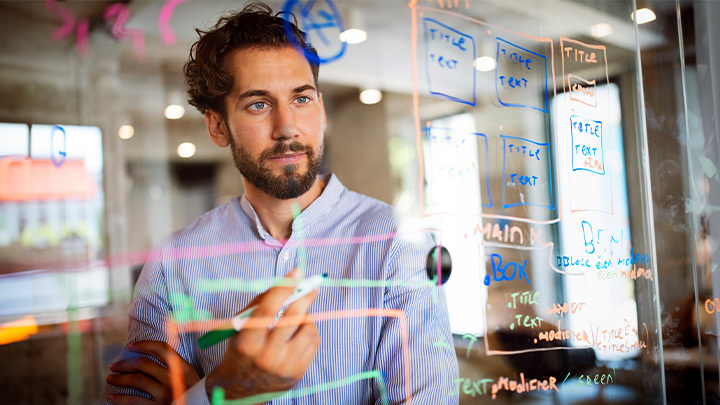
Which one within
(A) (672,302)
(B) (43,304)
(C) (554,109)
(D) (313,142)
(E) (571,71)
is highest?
(E) (571,71)

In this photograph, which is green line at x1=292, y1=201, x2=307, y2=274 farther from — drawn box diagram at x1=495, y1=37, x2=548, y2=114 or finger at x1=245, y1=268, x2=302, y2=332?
drawn box diagram at x1=495, y1=37, x2=548, y2=114

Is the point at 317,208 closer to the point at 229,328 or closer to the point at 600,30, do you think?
the point at 229,328

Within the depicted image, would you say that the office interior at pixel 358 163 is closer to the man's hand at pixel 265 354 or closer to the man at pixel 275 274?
Answer: the man at pixel 275 274

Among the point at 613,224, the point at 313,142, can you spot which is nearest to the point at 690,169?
the point at 613,224

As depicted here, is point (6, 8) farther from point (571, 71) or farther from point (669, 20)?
point (669, 20)

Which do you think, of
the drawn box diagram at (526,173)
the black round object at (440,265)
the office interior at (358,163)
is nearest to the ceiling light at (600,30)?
the office interior at (358,163)

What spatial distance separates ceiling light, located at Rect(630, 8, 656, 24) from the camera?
1408mm

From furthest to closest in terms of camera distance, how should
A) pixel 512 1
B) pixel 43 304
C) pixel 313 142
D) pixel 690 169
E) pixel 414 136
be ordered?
pixel 690 169 < pixel 512 1 < pixel 414 136 < pixel 313 142 < pixel 43 304

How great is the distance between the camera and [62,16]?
2.43ft

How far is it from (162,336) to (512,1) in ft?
3.28

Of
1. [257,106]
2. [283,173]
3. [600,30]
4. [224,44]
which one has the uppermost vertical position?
[600,30]

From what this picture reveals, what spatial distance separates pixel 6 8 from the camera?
73cm

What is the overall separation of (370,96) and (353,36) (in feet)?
0.37

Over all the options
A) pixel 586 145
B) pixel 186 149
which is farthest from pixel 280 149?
pixel 586 145
